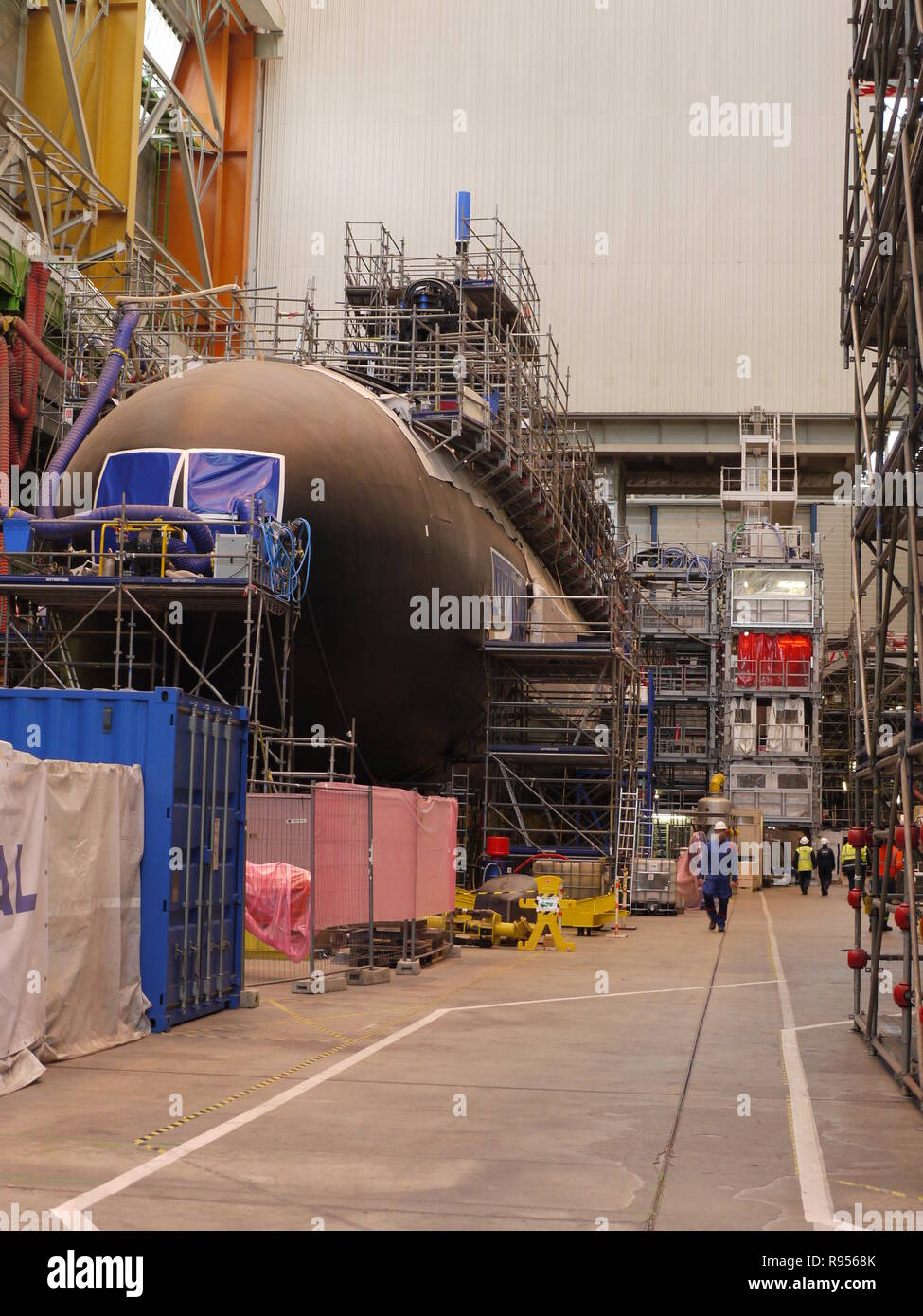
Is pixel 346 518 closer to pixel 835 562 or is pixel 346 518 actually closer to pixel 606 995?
pixel 606 995

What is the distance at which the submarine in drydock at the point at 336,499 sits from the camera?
2045cm

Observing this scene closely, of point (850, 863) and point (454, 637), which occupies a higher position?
point (454, 637)

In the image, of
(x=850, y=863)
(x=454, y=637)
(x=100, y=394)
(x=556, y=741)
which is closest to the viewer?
(x=454, y=637)

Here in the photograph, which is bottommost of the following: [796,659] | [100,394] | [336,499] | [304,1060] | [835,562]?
[304,1060]

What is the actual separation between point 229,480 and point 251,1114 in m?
13.4

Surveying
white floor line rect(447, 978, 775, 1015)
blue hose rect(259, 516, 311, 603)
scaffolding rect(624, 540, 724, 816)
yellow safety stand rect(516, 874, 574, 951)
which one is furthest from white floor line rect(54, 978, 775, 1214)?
scaffolding rect(624, 540, 724, 816)

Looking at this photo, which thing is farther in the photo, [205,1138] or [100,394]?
[100,394]

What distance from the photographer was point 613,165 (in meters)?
55.3

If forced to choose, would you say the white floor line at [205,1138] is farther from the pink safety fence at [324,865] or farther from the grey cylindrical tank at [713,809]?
the grey cylindrical tank at [713,809]

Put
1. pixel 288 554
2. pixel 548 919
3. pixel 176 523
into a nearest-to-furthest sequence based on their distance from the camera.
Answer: pixel 176 523 → pixel 288 554 → pixel 548 919

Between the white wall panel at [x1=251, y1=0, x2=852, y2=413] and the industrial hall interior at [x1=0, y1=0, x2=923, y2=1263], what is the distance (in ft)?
0.53

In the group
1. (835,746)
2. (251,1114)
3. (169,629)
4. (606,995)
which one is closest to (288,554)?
(169,629)

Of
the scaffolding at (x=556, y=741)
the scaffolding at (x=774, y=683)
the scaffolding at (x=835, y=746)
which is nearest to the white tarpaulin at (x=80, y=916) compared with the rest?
the scaffolding at (x=556, y=741)
